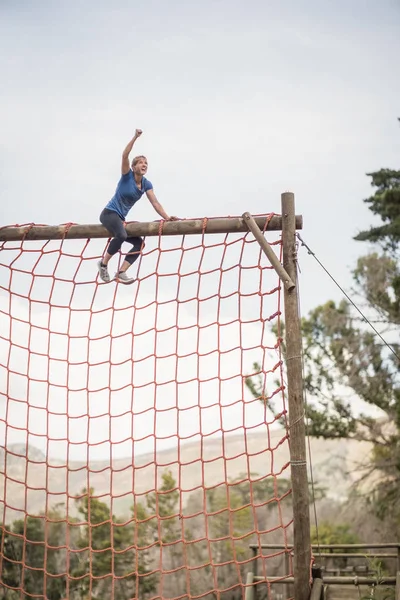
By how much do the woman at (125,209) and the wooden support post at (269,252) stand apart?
46cm

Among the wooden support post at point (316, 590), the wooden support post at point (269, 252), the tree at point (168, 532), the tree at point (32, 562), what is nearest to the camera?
the wooden support post at point (316, 590)

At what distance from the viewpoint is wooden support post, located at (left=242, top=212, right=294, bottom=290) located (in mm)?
3318

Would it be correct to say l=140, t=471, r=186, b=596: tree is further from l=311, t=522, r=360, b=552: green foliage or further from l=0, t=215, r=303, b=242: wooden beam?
l=0, t=215, r=303, b=242: wooden beam

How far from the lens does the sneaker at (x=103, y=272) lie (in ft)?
13.2

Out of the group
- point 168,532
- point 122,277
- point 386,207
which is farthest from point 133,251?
point 168,532

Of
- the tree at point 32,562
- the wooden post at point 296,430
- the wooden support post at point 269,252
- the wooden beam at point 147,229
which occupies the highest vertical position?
the wooden beam at point 147,229

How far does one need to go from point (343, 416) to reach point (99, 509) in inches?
234

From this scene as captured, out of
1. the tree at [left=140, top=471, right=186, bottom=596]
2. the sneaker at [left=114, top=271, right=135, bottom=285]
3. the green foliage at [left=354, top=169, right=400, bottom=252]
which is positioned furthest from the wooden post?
the tree at [left=140, top=471, right=186, bottom=596]

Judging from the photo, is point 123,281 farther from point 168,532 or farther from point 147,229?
point 168,532

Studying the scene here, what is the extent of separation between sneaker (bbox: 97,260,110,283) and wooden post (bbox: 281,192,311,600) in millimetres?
1140

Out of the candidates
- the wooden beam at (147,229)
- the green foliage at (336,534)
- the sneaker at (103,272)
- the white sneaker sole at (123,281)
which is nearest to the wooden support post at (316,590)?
the wooden beam at (147,229)

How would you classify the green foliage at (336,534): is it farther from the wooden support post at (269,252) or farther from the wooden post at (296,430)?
the wooden support post at (269,252)

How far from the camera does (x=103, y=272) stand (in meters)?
4.05

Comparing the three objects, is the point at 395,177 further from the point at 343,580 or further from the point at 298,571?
the point at 298,571
